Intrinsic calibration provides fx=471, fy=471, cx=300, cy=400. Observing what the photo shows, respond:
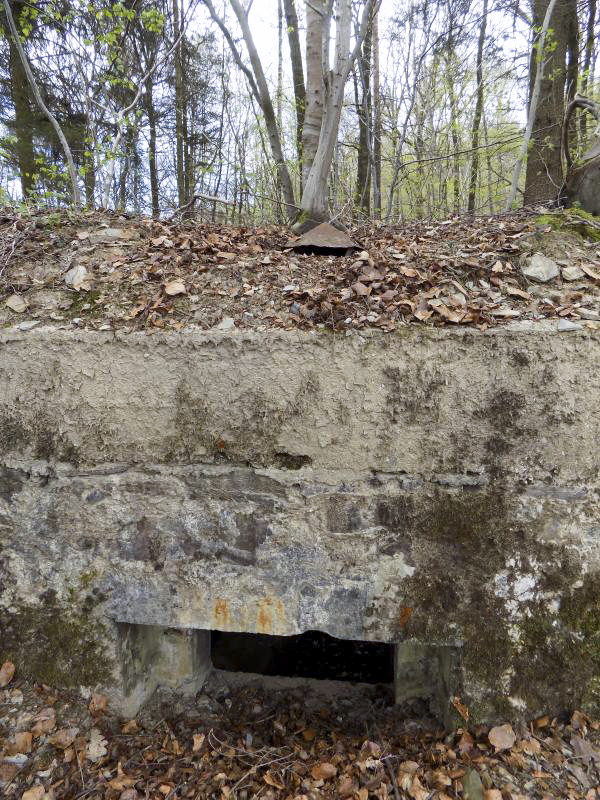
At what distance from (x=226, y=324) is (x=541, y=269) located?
4.54 ft

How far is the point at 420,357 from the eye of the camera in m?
1.77

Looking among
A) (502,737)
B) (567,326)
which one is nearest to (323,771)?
(502,737)

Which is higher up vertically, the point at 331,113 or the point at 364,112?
the point at 364,112

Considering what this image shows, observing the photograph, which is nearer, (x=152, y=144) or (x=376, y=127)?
(x=376, y=127)

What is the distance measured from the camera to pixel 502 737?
5.80 feet

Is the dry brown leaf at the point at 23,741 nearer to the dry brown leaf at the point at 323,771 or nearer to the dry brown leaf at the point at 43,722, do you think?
the dry brown leaf at the point at 43,722

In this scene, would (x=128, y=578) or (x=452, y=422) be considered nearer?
(x=452, y=422)

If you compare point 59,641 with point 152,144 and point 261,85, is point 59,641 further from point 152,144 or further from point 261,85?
point 152,144

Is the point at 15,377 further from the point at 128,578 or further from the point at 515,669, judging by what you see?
the point at 515,669

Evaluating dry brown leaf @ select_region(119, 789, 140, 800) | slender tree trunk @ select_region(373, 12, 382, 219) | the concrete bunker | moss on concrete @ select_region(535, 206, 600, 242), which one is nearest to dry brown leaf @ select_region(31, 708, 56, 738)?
the concrete bunker

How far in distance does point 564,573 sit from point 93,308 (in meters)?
2.19

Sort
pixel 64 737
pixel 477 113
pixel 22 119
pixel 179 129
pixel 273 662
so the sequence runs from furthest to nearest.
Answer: pixel 179 129
pixel 477 113
pixel 22 119
pixel 273 662
pixel 64 737

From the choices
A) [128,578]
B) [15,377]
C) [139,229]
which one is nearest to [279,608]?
[128,578]

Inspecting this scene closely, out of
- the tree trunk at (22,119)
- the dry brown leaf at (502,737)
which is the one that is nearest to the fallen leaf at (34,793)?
the dry brown leaf at (502,737)
